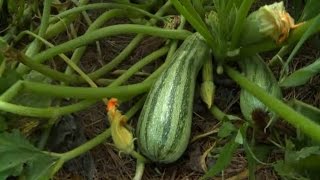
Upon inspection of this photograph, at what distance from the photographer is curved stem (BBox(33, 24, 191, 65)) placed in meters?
1.83

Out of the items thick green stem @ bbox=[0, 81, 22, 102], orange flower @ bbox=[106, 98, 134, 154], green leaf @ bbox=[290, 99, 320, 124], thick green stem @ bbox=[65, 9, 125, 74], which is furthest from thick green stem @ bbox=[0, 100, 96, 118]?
green leaf @ bbox=[290, 99, 320, 124]

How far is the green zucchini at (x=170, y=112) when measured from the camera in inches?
69.6

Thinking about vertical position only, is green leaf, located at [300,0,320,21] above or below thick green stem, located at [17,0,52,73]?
below

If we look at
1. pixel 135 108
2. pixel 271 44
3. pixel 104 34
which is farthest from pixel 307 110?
pixel 104 34

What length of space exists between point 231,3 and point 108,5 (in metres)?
0.41

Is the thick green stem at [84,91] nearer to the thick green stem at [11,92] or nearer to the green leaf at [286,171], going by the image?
the thick green stem at [11,92]

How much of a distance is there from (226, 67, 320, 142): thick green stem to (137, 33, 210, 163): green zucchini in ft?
0.52

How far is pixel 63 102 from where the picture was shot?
196 centimetres

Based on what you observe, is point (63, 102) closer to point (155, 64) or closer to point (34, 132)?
point (34, 132)

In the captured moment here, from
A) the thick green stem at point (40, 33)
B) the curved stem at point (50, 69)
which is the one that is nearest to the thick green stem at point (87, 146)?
the curved stem at point (50, 69)

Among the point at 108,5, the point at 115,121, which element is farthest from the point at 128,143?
the point at 108,5

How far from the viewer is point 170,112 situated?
1794mm

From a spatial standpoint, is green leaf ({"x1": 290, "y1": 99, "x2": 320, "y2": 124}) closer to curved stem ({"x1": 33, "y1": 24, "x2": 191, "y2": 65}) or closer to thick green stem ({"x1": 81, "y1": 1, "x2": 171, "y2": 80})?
curved stem ({"x1": 33, "y1": 24, "x2": 191, "y2": 65})

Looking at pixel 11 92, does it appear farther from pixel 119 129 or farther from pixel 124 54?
pixel 124 54
